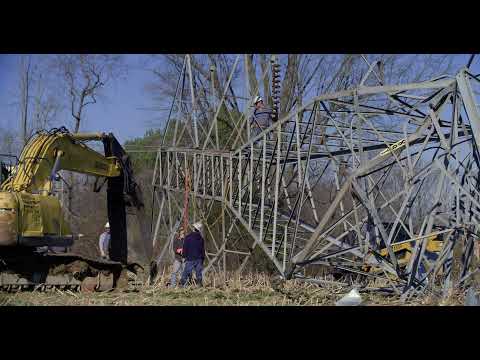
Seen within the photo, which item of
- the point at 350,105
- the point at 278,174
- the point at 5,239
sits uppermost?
the point at 350,105

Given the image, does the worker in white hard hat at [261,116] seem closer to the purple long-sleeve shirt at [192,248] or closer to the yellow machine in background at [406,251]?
the purple long-sleeve shirt at [192,248]

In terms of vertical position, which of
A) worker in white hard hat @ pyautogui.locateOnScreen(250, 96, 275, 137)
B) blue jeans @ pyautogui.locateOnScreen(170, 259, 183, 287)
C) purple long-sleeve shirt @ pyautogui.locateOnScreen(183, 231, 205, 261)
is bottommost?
blue jeans @ pyautogui.locateOnScreen(170, 259, 183, 287)

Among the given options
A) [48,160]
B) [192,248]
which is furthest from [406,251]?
[48,160]

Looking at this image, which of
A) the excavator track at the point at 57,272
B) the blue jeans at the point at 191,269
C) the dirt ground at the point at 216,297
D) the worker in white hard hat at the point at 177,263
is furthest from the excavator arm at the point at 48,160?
the blue jeans at the point at 191,269

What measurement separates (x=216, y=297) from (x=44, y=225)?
11.3 feet

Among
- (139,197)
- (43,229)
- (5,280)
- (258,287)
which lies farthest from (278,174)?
(5,280)

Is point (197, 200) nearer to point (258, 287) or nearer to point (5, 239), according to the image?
point (258, 287)

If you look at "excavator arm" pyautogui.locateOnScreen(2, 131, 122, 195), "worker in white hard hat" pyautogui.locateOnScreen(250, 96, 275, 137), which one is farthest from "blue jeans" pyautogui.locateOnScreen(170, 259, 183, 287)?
"worker in white hard hat" pyautogui.locateOnScreen(250, 96, 275, 137)

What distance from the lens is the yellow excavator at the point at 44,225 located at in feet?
36.1

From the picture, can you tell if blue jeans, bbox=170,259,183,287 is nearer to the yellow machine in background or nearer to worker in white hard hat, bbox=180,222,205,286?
worker in white hard hat, bbox=180,222,205,286

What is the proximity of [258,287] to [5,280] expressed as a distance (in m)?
5.22

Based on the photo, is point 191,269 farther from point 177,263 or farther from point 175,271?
point 177,263

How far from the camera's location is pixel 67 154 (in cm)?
1276

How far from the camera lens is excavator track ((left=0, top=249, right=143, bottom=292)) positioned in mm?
11891
